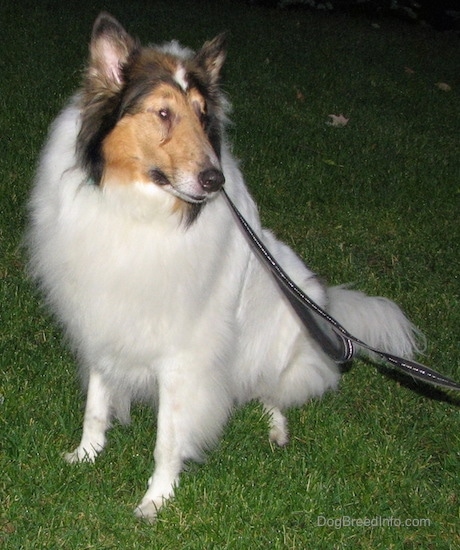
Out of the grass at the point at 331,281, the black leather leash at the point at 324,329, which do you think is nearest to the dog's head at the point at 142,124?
the black leather leash at the point at 324,329

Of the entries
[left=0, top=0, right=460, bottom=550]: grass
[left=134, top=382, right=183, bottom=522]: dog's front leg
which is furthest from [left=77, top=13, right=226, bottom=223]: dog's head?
[left=0, top=0, right=460, bottom=550]: grass

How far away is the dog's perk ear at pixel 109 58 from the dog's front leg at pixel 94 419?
53.9 inches

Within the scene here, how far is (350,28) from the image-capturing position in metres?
14.4

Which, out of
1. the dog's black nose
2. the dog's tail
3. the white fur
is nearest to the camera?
the dog's black nose

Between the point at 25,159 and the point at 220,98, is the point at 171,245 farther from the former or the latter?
the point at 25,159

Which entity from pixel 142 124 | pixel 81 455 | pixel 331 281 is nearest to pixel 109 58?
pixel 142 124

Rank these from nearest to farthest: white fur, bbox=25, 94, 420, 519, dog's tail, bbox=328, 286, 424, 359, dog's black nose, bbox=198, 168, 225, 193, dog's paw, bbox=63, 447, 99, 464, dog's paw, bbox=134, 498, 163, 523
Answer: dog's black nose, bbox=198, 168, 225, 193
white fur, bbox=25, 94, 420, 519
dog's paw, bbox=134, 498, 163, 523
dog's paw, bbox=63, 447, 99, 464
dog's tail, bbox=328, 286, 424, 359

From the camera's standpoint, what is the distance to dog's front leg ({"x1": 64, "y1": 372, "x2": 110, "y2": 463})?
12.1 ft

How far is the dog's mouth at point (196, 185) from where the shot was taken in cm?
292

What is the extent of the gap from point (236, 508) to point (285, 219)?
132 inches

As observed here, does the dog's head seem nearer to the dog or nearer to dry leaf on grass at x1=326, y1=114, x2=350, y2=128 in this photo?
the dog

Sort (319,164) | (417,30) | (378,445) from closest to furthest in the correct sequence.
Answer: (378,445), (319,164), (417,30)

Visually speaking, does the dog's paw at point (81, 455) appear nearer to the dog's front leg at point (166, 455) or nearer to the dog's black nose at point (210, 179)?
the dog's front leg at point (166, 455)

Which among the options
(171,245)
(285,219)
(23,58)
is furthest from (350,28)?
(171,245)
